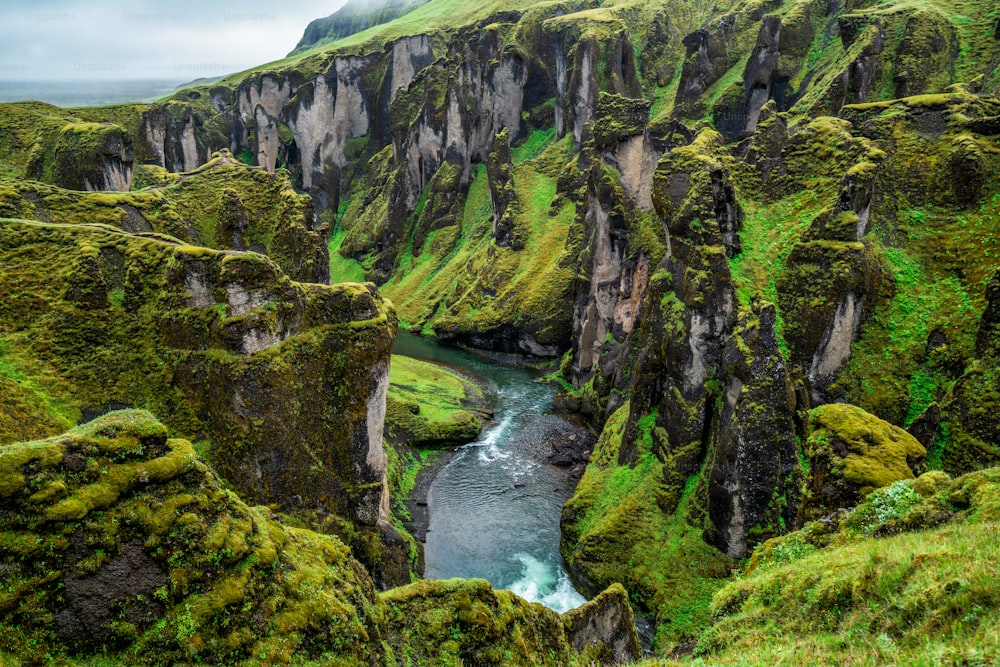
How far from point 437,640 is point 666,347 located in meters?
23.1

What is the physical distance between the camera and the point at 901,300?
96.2 ft

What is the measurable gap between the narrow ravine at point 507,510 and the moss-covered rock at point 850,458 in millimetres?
17406

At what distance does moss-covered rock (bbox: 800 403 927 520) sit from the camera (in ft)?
54.5

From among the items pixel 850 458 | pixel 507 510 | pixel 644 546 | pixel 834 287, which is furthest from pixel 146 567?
pixel 507 510

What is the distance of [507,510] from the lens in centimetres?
4038

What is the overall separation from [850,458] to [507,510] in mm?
26372

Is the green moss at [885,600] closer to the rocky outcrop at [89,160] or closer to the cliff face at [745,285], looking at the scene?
the cliff face at [745,285]

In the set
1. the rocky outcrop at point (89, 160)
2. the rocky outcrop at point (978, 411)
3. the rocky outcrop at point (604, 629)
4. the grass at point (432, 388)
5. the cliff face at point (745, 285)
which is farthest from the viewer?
the grass at point (432, 388)

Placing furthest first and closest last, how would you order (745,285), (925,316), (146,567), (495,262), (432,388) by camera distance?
1. (495,262)
2. (432,388)
3. (745,285)
4. (925,316)
5. (146,567)

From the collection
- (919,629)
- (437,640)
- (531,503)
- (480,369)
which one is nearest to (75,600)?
(437,640)

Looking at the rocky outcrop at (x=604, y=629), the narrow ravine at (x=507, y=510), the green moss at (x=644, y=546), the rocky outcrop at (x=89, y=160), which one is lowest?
the narrow ravine at (x=507, y=510)

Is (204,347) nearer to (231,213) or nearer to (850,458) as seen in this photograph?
(231,213)

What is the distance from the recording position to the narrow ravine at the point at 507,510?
33.8m

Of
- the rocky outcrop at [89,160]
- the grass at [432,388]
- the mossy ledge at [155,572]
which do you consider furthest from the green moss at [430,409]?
the mossy ledge at [155,572]
